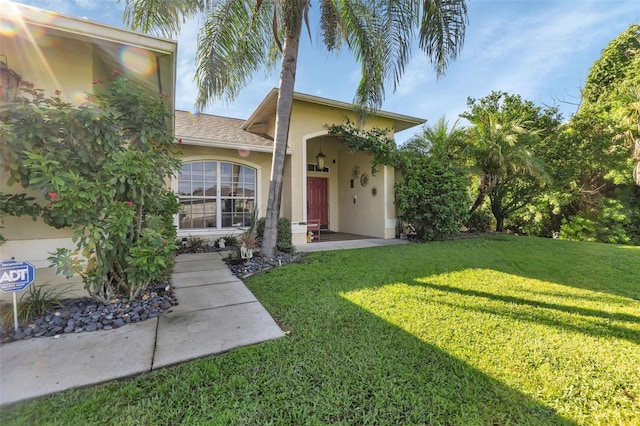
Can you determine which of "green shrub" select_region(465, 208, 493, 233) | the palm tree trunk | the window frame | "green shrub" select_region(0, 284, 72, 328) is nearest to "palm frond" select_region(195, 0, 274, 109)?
the palm tree trunk

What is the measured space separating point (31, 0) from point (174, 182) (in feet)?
15.5

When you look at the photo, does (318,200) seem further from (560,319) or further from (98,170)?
(560,319)

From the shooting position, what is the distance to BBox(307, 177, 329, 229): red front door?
12.0m

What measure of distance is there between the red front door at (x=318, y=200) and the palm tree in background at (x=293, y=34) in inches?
217

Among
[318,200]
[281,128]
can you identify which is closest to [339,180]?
[318,200]

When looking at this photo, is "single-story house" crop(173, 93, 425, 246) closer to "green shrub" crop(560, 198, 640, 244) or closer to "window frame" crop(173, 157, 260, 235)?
"window frame" crop(173, 157, 260, 235)

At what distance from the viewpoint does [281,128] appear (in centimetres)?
636

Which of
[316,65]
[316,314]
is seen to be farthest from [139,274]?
[316,65]

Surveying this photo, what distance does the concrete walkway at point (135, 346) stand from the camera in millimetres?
2156

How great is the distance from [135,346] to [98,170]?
A: 218 cm

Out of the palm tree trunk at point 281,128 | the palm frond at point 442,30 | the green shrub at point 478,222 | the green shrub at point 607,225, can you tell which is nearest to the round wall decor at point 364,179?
the palm frond at point 442,30

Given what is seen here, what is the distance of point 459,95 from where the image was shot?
12516 millimetres

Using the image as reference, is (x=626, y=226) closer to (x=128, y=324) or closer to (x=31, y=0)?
(x=128, y=324)

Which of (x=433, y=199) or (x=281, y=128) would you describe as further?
(x=433, y=199)
